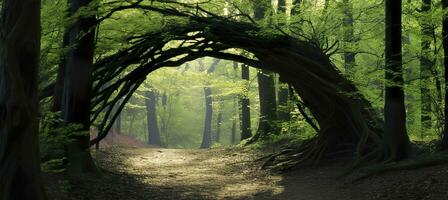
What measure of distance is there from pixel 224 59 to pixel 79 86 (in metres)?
4.25

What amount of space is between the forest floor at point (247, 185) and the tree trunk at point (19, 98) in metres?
1.45

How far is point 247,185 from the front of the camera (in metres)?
10.2

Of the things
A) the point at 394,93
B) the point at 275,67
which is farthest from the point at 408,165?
the point at 275,67

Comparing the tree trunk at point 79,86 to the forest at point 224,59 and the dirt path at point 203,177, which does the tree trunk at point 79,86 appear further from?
the dirt path at point 203,177

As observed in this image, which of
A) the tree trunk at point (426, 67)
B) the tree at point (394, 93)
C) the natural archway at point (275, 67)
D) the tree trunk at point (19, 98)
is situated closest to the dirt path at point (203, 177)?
the natural archway at point (275, 67)

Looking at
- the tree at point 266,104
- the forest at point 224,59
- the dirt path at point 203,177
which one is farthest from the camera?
the tree at point 266,104

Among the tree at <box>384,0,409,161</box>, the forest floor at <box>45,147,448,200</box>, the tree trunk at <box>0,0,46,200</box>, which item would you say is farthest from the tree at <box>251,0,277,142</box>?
the tree trunk at <box>0,0,46,200</box>

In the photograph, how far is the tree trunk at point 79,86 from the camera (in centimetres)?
988

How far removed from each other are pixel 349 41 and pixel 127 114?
31734mm

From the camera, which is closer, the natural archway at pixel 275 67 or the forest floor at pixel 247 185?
the forest floor at pixel 247 185

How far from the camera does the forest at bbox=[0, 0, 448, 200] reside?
5.87 meters

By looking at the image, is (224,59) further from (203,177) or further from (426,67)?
(426,67)

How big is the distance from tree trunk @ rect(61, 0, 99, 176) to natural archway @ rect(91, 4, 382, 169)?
2.54ft

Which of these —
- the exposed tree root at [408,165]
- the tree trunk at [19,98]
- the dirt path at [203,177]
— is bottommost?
the dirt path at [203,177]
